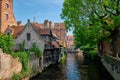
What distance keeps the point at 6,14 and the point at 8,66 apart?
33765mm

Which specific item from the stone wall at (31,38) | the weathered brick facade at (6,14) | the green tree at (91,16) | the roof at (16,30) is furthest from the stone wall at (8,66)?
the weathered brick facade at (6,14)

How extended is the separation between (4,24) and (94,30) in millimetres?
28888

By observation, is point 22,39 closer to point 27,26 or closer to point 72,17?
point 27,26

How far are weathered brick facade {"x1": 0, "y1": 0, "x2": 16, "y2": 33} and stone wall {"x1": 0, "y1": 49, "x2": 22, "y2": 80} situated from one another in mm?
27717

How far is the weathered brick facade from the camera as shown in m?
55.5

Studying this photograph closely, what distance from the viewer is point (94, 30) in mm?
33438

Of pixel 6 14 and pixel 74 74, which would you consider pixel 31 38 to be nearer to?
pixel 6 14

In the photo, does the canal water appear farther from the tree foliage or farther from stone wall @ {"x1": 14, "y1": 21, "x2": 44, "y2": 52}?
the tree foliage

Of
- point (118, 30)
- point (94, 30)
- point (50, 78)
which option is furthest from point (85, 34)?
point (50, 78)

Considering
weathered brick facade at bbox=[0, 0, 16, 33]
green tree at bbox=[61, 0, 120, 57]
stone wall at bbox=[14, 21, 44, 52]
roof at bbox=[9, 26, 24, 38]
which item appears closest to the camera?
green tree at bbox=[61, 0, 120, 57]

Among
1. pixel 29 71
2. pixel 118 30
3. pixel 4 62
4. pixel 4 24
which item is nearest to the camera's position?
pixel 4 62

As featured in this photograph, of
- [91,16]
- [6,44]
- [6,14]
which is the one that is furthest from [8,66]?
[6,14]

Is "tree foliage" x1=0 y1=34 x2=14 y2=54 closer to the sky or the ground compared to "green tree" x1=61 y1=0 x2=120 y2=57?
closer to the ground

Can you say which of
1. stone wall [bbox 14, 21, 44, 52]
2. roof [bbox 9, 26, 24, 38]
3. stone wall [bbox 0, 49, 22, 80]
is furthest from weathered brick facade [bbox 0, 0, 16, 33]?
stone wall [bbox 0, 49, 22, 80]
